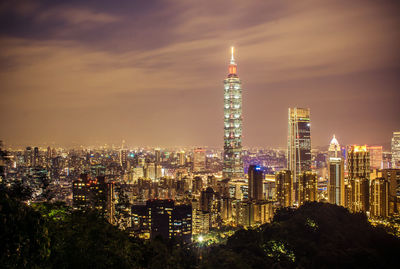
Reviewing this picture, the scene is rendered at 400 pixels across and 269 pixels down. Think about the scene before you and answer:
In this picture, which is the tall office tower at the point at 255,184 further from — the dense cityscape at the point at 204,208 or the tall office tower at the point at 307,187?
the tall office tower at the point at 307,187

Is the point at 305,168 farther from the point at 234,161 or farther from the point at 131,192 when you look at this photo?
the point at 131,192

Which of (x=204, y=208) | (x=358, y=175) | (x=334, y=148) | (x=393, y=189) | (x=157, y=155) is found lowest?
(x=204, y=208)

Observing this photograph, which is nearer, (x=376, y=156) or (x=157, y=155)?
(x=376, y=156)

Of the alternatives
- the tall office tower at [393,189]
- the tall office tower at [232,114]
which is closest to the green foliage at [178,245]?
the tall office tower at [393,189]

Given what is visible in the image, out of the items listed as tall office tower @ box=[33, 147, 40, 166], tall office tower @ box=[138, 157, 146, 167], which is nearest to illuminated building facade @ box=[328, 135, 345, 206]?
tall office tower @ box=[33, 147, 40, 166]

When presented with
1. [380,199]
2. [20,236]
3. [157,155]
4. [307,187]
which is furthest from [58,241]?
[157,155]

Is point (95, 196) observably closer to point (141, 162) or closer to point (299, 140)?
point (141, 162)

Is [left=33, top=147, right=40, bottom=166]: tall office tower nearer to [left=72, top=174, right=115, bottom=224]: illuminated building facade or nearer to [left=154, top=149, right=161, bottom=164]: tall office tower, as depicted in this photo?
[left=72, top=174, right=115, bottom=224]: illuminated building facade
